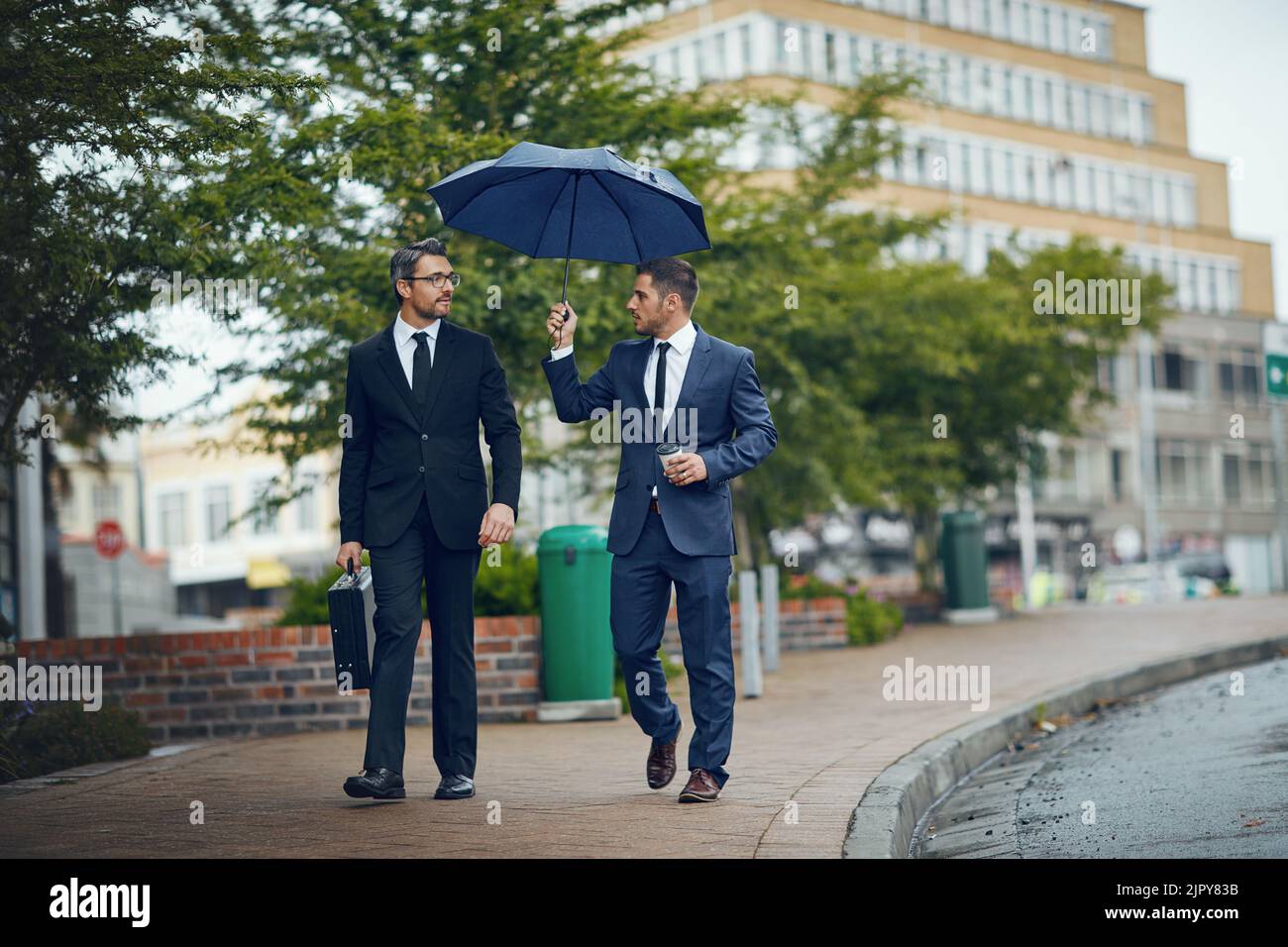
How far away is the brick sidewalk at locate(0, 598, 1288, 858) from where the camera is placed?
604cm

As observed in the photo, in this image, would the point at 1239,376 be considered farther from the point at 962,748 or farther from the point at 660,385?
the point at 660,385

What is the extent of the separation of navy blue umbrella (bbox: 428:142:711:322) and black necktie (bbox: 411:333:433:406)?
2.02 ft

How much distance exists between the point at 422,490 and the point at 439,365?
522mm

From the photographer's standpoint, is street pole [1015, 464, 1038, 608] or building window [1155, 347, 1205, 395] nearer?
street pole [1015, 464, 1038, 608]

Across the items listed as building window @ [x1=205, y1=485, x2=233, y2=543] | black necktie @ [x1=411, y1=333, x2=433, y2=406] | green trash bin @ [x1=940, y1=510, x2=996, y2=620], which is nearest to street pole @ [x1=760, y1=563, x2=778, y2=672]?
black necktie @ [x1=411, y1=333, x2=433, y2=406]

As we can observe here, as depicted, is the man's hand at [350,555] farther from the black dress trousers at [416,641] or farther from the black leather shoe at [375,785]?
the black leather shoe at [375,785]

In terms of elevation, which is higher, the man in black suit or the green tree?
the green tree

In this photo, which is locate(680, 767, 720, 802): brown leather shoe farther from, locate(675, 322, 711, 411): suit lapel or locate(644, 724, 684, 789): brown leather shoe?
locate(675, 322, 711, 411): suit lapel

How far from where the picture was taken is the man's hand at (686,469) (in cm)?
678

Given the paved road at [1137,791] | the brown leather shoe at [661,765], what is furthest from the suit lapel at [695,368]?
the paved road at [1137,791]

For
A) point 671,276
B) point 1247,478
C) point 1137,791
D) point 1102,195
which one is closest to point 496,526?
point 671,276

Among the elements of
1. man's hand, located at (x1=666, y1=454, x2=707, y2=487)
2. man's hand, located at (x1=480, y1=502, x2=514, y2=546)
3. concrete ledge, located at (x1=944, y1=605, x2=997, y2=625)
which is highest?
man's hand, located at (x1=666, y1=454, x2=707, y2=487)

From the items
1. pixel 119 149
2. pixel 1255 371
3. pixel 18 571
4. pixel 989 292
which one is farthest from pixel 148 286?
pixel 1255 371

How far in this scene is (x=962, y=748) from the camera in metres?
9.30
